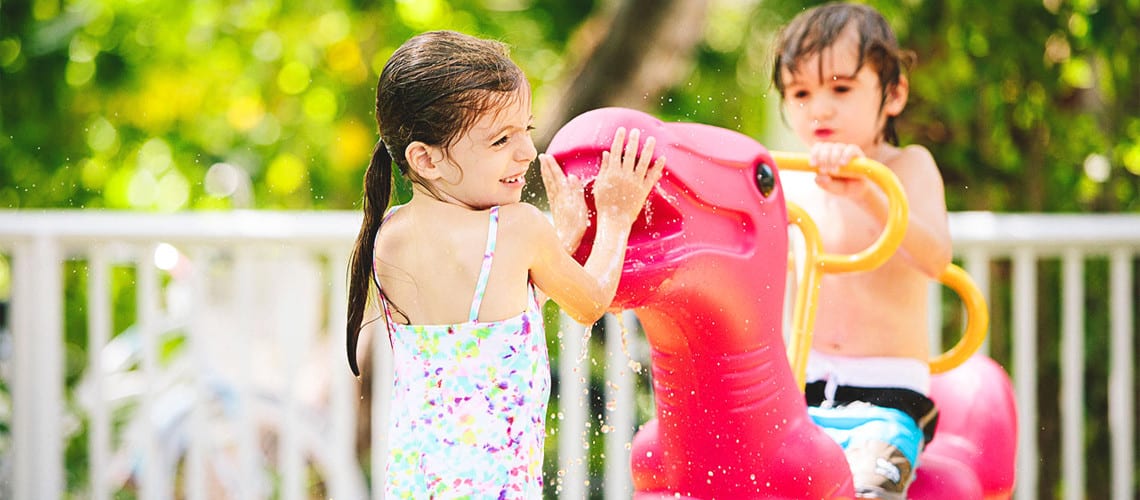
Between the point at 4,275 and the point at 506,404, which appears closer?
the point at 506,404

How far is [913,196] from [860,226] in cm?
10

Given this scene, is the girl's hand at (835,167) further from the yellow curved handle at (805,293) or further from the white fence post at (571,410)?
the white fence post at (571,410)

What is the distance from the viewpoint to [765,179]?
5.58ft

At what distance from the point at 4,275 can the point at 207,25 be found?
6.05 feet

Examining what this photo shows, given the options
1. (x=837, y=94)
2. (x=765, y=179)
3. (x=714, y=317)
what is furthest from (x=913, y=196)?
(x=714, y=317)

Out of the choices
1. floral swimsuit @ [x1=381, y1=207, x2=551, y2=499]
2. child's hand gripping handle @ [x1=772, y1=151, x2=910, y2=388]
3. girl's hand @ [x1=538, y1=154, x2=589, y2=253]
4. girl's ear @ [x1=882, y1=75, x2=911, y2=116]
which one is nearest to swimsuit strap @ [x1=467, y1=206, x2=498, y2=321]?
floral swimsuit @ [x1=381, y1=207, x2=551, y2=499]

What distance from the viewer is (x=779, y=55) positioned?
209 centimetres

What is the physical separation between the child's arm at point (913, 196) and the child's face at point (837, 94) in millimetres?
93

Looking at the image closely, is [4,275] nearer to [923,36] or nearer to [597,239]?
[923,36]

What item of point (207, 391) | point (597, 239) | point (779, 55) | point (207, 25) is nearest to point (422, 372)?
point (597, 239)

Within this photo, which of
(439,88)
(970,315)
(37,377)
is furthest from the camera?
(37,377)

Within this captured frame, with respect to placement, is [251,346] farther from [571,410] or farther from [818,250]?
[818,250]

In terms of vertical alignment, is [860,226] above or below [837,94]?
below

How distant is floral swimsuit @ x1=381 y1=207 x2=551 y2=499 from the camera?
1.54 metres
